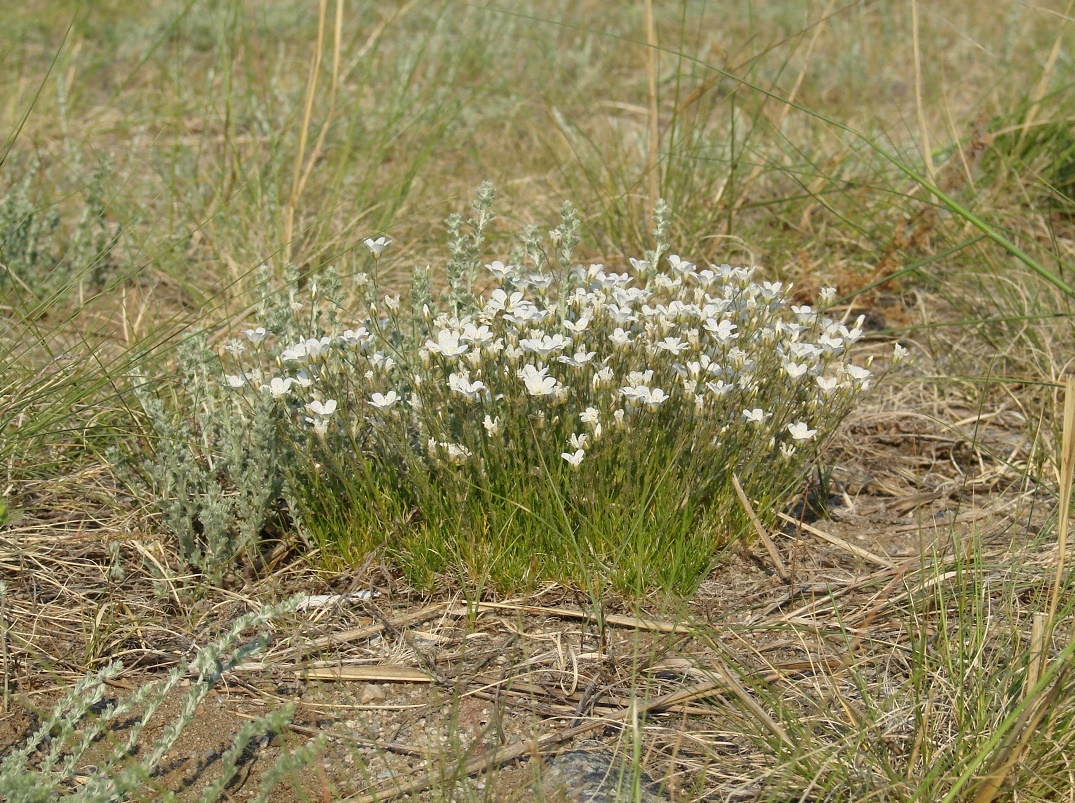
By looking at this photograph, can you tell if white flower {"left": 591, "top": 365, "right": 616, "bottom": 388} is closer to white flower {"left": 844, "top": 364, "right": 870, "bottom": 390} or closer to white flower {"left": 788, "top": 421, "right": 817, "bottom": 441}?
white flower {"left": 788, "top": 421, "right": 817, "bottom": 441}

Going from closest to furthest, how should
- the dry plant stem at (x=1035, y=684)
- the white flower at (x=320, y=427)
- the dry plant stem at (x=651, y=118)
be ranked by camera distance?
the dry plant stem at (x=1035, y=684) → the white flower at (x=320, y=427) → the dry plant stem at (x=651, y=118)

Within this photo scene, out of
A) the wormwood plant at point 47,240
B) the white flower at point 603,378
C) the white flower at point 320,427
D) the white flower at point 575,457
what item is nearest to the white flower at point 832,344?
the white flower at point 603,378

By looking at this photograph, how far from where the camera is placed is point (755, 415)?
8.90ft

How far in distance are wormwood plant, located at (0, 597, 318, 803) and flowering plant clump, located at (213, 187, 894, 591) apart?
0.55 metres

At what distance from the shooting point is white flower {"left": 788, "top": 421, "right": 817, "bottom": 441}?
8.99 feet

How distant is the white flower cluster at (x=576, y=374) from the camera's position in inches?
103

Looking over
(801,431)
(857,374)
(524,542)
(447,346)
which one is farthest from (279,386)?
(857,374)

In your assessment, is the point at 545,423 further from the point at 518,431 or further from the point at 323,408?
the point at 323,408

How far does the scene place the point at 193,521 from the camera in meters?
2.92

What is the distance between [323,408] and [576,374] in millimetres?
673

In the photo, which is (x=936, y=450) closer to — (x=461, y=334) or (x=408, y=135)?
(x=461, y=334)

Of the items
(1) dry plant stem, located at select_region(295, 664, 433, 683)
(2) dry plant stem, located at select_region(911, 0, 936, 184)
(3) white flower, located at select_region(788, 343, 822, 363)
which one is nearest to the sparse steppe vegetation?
(1) dry plant stem, located at select_region(295, 664, 433, 683)

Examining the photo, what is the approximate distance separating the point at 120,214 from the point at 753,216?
2716mm

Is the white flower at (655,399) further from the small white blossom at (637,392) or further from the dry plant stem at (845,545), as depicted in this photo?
the dry plant stem at (845,545)
